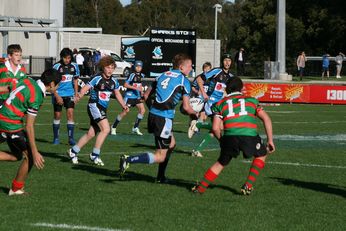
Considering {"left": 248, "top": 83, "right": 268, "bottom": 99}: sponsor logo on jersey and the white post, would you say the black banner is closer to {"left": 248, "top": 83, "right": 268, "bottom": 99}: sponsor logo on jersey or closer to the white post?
the white post

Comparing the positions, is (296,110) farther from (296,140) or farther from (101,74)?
(101,74)

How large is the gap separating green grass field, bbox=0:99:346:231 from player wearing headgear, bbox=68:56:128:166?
10.2 inches

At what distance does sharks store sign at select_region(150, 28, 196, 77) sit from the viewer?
160 ft

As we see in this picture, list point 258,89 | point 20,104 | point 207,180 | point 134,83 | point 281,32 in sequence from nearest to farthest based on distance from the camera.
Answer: point 20,104 → point 207,180 → point 134,83 → point 258,89 → point 281,32

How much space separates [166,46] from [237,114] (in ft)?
127

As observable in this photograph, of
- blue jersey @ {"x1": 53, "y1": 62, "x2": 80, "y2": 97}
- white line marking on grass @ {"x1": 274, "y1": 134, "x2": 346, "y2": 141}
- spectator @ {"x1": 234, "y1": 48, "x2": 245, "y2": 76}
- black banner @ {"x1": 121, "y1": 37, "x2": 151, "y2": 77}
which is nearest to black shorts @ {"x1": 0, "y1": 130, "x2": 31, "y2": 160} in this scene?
blue jersey @ {"x1": 53, "y1": 62, "x2": 80, "y2": 97}

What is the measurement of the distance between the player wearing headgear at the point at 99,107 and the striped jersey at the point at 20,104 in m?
3.73

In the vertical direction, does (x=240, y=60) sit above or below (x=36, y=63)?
above

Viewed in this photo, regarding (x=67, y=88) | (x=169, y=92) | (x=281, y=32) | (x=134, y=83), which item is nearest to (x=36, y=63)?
(x=281, y=32)

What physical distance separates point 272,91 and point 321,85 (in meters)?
2.34

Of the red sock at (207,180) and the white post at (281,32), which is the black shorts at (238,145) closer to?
the red sock at (207,180)

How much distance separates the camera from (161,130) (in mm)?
11539

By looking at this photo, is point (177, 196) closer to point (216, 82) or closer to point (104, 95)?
point (104, 95)

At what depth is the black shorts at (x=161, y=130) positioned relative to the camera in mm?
11547
